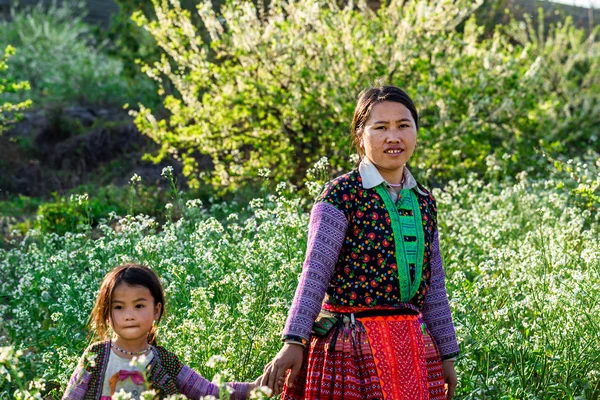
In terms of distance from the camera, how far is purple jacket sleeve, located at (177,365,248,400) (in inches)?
115

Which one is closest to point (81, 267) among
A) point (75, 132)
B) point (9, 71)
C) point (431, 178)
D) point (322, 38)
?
point (322, 38)

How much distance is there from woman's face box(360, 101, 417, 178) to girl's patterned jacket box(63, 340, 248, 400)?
2.96 feet

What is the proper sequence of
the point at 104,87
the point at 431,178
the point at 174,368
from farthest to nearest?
the point at 104,87 < the point at 431,178 < the point at 174,368

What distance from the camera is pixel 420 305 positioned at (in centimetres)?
301

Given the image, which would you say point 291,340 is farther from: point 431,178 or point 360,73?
point 431,178

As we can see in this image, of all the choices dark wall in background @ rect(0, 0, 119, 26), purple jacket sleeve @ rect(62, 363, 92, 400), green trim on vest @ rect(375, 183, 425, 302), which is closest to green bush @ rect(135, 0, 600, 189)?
green trim on vest @ rect(375, 183, 425, 302)

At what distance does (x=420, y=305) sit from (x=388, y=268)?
0.80ft

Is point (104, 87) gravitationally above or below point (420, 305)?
above

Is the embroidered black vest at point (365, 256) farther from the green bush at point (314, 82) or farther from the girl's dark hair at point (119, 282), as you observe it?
the green bush at point (314, 82)

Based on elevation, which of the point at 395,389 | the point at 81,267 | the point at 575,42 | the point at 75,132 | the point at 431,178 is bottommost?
the point at 395,389

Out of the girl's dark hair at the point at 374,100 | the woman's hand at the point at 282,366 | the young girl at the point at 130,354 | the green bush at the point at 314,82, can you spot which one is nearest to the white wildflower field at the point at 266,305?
the young girl at the point at 130,354

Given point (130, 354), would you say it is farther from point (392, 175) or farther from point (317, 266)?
point (392, 175)

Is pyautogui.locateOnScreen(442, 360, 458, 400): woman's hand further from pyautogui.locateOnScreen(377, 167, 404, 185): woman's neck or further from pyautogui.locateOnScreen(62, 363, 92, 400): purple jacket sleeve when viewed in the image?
pyautogui.locateOnScreen(62, 363, 92, 400): purple jacket sleeve

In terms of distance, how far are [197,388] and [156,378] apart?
0.15m
